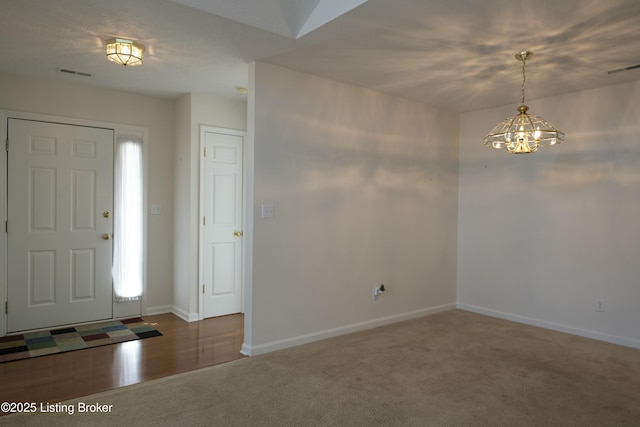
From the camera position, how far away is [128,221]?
4633 millimetres

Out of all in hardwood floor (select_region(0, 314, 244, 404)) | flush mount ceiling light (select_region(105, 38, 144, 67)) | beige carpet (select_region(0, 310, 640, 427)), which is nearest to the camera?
beige carpet (select_region(0, 310, 640, 427))

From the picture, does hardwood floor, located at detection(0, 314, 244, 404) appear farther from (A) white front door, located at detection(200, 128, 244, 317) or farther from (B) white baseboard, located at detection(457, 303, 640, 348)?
(B) white baseboard, located at detection(457, 303, 640, 348)

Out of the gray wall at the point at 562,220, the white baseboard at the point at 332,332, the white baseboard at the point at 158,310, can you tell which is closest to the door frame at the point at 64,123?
the white baseboard at the point at 158,310

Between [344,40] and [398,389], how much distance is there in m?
2.51

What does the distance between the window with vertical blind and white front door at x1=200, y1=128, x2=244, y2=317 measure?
73 centimetres

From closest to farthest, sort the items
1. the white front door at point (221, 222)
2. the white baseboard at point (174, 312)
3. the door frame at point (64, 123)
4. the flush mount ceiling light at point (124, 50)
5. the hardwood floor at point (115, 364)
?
the hardwood floor at point (115, 364)
the flush mount ceiling light at point (124, 50)
the door frame at point (64, 123)
the white baseboard at point (174, 312)
the white front door at point (221, 222)

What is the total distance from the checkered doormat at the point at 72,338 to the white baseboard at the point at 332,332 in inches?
46.2

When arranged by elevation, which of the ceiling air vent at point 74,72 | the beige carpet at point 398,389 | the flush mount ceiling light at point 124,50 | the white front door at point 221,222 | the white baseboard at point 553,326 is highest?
the ceiling air vent at point 74,72

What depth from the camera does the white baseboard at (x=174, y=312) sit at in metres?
4.55

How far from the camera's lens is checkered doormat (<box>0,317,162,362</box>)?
3.55 metres

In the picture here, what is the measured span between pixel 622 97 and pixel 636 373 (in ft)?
8.20

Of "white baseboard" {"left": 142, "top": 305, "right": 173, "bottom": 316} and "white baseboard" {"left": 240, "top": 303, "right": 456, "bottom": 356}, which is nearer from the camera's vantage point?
"white baseboard" {"left": 240, "top": 303, "right": 456, "bottom": 356}

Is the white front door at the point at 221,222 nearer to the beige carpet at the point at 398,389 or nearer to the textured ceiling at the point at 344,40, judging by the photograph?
the textured ceiling at the point at 344,40

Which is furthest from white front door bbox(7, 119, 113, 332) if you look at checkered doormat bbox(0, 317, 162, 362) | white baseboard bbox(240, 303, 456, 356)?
white baseboard bbox(240, 303, 456, 356)
